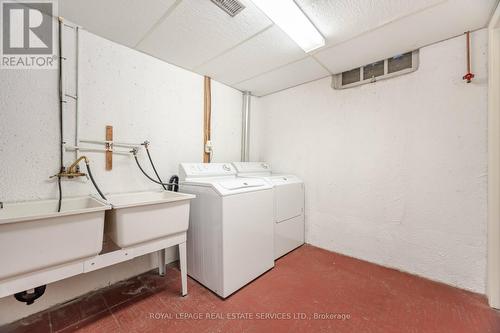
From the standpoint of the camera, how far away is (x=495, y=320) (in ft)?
4.53

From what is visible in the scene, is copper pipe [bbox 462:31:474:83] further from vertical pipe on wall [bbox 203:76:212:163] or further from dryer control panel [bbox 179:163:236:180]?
vertical pipe on wall [bbox 203:76:212:163]

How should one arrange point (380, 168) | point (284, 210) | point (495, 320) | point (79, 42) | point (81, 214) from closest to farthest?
point (81, 214) → point (495, 320) → point (79, 42) → point (380, 168) → point (284, 210)

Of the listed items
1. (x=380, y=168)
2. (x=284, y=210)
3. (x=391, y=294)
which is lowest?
(x=391, y=294)

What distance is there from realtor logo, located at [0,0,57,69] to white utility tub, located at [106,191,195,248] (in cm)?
119

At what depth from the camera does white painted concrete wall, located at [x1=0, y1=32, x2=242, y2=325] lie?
1392 mm

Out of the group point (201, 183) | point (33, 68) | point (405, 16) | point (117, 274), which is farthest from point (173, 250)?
point (405, 16)

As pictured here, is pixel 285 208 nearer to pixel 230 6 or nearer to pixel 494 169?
pixel 494 169

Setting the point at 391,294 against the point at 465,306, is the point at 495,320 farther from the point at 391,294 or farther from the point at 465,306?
the point at 391,294

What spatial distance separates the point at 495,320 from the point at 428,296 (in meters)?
0.35

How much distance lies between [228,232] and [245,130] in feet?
5.85

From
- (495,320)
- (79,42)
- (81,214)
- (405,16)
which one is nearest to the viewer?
(81,214)

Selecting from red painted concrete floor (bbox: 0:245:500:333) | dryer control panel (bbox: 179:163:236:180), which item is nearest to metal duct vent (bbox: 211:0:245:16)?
dryer control panel (bbox: 179:163:236:180)

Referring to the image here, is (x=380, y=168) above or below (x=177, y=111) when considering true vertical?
below

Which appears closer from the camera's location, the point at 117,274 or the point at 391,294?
the point at 391,294
